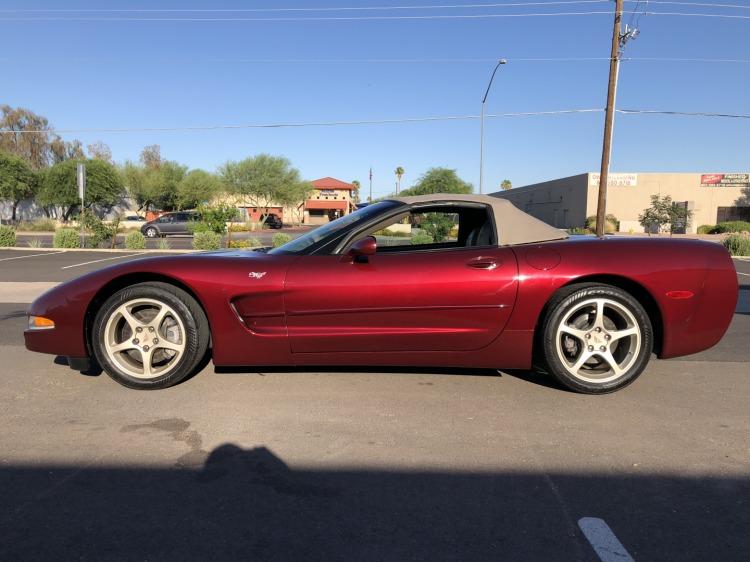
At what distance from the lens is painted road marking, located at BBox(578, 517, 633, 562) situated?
2.02 meters

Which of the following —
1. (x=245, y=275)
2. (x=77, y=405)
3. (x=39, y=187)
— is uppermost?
(x=39, y=187)

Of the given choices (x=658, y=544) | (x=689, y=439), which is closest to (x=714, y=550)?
(x=658, y=544)

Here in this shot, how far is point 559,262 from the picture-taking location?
375 cm

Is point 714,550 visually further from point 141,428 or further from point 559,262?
point 141,428

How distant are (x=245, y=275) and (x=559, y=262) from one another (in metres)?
2.20

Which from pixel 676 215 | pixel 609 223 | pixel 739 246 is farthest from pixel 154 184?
pixel 739 246

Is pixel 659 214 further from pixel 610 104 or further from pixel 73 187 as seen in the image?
pixel 73 187

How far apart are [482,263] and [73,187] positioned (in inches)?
1737


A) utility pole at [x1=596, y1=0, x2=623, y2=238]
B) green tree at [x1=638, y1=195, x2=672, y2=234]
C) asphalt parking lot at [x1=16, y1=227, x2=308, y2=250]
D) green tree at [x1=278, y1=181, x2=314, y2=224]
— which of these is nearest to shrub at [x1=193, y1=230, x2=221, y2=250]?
asphalt parking lot at [x1=16, y1=227, x2=308, y2=250]

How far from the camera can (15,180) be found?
4103 cm

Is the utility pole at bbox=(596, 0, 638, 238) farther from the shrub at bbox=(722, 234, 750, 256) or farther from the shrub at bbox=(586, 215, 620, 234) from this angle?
the shrub at bbox=(586, 215, 620, 234)

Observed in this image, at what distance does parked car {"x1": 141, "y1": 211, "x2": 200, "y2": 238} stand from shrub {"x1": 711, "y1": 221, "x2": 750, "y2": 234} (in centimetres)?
3848

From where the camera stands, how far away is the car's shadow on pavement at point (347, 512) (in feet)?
6.77

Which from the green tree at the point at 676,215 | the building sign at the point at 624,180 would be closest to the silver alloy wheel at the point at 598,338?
the green tree at the point at 676,215
